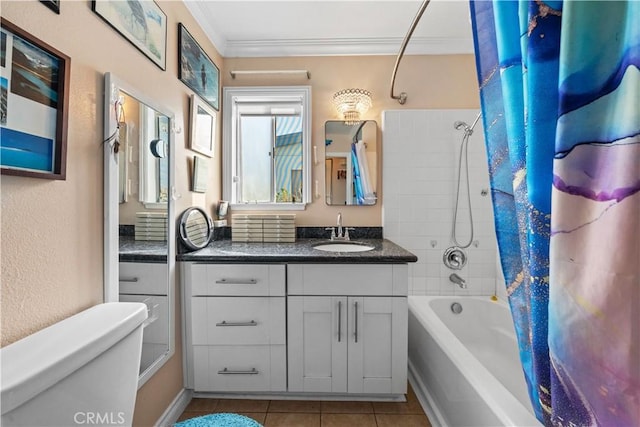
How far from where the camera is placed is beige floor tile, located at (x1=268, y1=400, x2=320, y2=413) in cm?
157

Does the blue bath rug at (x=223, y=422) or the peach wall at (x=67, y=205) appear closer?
the peach wall at (x=67, y=205)

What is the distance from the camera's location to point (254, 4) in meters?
1.73

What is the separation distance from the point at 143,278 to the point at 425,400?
161 cm

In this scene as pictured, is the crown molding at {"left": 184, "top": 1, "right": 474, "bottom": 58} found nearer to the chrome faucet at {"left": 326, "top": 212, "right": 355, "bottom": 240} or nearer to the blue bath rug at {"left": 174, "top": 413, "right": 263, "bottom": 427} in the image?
the chrome faucet at {"left": 326, "top": 212, "right": 355, "bottom": 240}

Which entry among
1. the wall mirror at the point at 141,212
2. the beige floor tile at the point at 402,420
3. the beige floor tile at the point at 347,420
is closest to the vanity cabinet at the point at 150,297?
the wall mirror at the point at 141,212

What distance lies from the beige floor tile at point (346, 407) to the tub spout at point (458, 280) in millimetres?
1005

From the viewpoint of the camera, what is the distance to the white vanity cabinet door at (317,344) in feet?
5.04

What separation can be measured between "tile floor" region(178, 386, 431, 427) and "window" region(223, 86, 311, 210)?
1277mm

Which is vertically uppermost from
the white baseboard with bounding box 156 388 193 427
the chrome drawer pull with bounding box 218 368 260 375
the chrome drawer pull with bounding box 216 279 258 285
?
the chrome drawer pull with bounding box 216 279 258 285

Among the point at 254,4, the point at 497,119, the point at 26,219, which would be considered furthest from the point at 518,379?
the point at 254,4

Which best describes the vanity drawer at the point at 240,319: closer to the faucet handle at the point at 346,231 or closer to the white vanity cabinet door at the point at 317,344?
the white vanity cabinet door at the point at 317,344

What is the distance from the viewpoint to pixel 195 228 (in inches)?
67.7

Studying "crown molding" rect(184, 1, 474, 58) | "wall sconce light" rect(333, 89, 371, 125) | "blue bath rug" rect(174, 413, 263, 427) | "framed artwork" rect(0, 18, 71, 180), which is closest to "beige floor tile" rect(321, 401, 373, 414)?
"blue bath rug" rect(174, 413, 263, 427)

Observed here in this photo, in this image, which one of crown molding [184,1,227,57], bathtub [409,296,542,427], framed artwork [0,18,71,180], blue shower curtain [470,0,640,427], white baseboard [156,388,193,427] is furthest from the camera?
crown molding [184,1,227,57]
